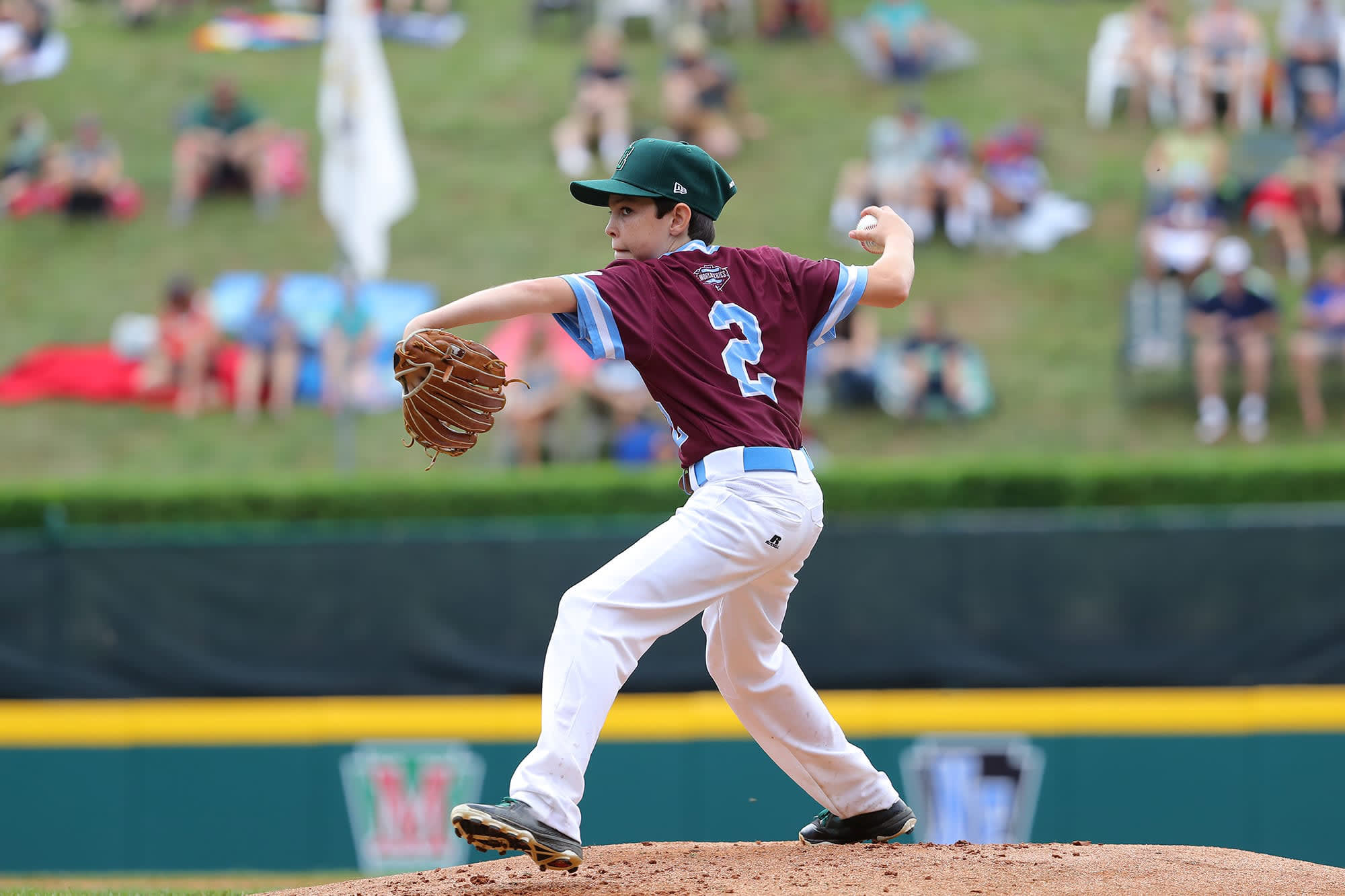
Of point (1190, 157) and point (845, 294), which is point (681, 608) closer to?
point (845, 294)

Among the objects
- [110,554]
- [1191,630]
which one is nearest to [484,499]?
[110,554]

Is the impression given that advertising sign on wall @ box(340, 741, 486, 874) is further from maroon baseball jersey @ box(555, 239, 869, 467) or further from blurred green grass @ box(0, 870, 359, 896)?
maroon baseball jersey @ box(555, 239, 869, 467)

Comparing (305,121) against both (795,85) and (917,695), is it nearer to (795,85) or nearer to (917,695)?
(795,85)

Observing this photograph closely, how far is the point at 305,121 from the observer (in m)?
18.5

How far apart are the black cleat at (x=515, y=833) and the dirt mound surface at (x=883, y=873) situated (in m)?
0.32

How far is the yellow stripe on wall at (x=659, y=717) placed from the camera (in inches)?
309

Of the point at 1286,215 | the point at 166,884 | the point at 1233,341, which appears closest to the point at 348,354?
the point at 166,884

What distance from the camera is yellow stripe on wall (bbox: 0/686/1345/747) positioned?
25.7ft

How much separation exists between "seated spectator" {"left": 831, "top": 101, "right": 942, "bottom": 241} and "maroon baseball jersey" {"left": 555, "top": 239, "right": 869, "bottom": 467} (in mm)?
10791

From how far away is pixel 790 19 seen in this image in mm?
19500

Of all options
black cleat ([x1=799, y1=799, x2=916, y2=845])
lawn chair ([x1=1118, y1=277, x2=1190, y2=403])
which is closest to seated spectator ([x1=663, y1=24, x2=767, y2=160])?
lawn chair ([x1=1118, y1=277, x2=1190, y2=403])

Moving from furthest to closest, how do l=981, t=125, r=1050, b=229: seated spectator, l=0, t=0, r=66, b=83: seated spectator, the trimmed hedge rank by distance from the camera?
l=0, t=0, r=66, b=83: seated spectator < l=981, t=125, r=1050, b=229: seated spectator < the trimmed hedge

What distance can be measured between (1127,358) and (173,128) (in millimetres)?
12316

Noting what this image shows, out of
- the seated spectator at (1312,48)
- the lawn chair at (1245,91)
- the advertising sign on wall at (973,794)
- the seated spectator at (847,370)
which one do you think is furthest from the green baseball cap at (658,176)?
the seated spectator at (1312,48)
